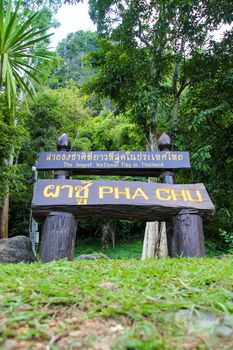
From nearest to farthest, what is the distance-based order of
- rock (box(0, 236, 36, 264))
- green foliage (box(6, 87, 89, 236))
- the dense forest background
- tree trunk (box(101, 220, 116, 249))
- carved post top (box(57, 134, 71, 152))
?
1. carved post top (box(57, 134, 71, 152))
2. rock (box(0, 236, 36, 264))
3. the dense forest background
4. green foliage (box(6, 87, 89, 236))
5. tree trunk (box(101, 220, 116, 249))

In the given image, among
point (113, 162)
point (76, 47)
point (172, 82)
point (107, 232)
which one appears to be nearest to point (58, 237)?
point (113, 162)

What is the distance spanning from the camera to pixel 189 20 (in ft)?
21.9

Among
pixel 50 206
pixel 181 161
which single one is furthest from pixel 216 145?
pixel 50 206

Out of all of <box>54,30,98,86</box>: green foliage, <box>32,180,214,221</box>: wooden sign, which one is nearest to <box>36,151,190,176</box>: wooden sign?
<box>32,180,214,221</box>: wooden sign

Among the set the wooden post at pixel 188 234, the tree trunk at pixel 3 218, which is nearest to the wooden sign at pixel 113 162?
the wooden post at pixel 188 234

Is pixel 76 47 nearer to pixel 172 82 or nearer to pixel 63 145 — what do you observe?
pixel 172 82

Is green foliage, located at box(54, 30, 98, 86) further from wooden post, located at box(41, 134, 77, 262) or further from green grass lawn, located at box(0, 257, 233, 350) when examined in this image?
green grass lawn, located at box(0, 257, 233, 350)

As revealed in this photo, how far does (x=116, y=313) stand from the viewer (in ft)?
4.25

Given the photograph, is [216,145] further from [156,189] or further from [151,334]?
[151,334]

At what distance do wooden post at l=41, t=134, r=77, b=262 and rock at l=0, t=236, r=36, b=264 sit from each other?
2.80 meters

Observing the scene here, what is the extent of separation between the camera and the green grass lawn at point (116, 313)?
1067mm

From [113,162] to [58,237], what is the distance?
1446 millimetres

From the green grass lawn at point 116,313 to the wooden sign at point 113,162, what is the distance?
2710mm

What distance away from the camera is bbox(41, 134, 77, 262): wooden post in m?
3.63
